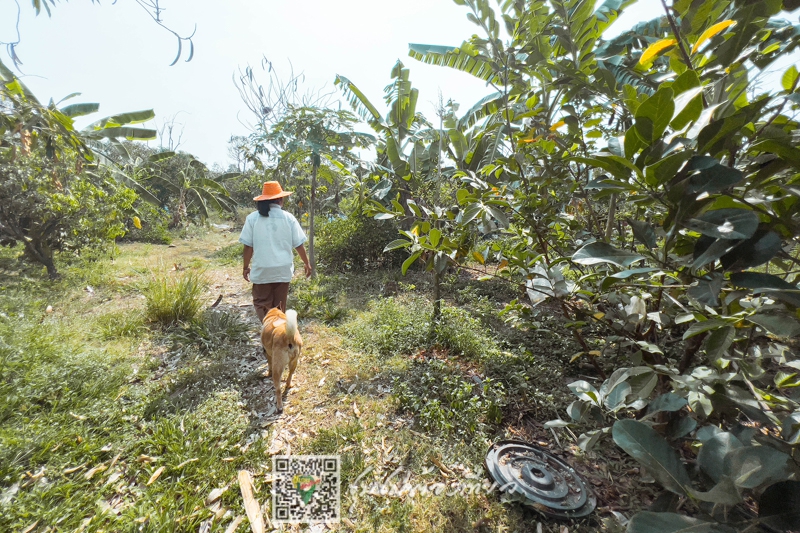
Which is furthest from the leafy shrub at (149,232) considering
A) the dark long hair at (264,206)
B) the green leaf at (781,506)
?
the green leaf at (781,506)

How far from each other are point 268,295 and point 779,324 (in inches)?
141

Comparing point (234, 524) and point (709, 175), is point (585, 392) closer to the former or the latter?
point (709, 175)

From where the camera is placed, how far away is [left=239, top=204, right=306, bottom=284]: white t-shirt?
3314mm

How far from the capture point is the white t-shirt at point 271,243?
3.31 metres

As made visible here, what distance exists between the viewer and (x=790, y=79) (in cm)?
87

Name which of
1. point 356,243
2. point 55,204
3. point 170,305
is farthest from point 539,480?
point 55,204

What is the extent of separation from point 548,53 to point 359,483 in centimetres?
280

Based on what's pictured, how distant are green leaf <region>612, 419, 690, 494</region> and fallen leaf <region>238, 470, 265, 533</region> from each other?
1859 millimetres

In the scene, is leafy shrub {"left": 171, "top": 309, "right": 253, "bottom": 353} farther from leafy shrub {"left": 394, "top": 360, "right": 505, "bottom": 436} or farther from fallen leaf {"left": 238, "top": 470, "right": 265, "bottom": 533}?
leafy shrub {"left": 394, "top": 360, "right": 505, "bottom": 436}

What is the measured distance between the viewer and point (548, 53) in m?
1.88

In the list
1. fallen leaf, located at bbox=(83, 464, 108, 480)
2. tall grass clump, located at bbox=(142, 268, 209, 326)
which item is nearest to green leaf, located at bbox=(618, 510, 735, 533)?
fallen leaf, located at bbox=(83, 464, 108, 480)

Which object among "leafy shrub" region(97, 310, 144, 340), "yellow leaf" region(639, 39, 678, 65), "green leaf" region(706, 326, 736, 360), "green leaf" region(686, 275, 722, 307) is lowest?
"leafy shrub" region(97, 310, 144, 340)

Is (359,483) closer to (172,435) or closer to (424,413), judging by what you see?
(424,413)

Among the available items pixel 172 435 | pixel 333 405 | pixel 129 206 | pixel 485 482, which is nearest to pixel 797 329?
pixel 485 482
